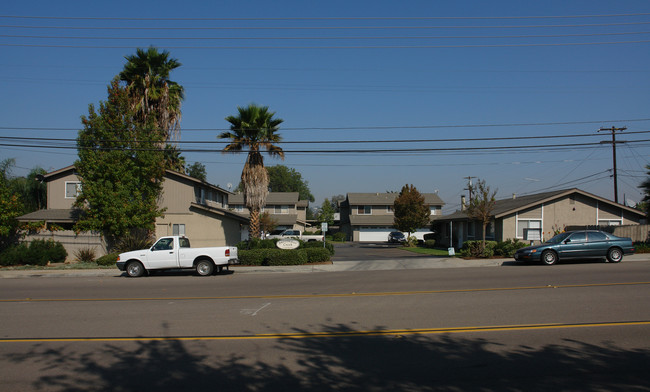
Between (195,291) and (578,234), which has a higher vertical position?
(578,234)

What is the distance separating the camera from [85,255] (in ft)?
90.6

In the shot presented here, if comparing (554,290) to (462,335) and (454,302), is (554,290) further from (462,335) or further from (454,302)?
(462,335)

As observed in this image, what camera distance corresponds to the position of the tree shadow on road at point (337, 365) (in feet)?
18.8

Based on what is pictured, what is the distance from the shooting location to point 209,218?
104 feet

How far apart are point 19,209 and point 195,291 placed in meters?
18.0

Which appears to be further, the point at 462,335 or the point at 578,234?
the point at 578,234

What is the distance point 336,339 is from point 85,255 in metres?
24.1

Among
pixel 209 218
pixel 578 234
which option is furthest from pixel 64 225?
pixel 578 234

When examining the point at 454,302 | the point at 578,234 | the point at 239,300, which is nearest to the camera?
the point at 454,302

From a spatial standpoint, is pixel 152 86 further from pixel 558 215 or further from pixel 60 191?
pixel 558 215

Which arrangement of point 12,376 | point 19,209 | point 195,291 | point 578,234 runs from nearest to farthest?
point 12,376
point 195,291
point 578,234
point 19,209

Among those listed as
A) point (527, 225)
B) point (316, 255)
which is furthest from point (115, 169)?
point (527, 225)

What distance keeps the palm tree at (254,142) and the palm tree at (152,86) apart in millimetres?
6205

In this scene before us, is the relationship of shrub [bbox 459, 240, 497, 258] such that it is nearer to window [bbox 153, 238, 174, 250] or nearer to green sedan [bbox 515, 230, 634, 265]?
green sedan [bbox 515, 230, 634, 265]
